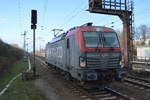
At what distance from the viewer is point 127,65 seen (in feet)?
63.4

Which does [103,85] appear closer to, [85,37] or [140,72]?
[85,37]

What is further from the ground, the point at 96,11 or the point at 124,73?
the point at 96,11

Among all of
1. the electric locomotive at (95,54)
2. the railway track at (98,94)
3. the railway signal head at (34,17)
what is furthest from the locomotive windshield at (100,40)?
the railway signal head at (34,17)

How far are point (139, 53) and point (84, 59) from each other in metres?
34.2

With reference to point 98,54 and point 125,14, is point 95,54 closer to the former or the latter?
point 98,54

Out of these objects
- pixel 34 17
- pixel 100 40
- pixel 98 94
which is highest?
pixel 34 17

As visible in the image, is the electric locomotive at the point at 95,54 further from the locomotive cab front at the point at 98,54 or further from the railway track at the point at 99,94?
the railway track at the point at 99,94

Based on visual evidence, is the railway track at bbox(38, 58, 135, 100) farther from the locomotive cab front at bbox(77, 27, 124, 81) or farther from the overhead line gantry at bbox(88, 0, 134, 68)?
the overhead line gantry at bbox(88, 0, 134, 68)

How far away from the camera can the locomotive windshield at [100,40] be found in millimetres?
10836

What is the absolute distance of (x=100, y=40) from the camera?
11055mm

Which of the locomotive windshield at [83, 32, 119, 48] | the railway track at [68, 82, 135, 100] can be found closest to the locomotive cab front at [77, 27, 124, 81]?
the locomotive windshield at [83, 32, 119, 48]

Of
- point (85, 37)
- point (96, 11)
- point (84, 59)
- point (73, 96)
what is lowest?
point (73, 96)

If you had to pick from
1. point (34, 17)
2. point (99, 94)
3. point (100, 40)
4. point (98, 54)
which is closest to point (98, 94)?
point (99, 94)

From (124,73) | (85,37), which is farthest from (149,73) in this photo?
(85,37)
